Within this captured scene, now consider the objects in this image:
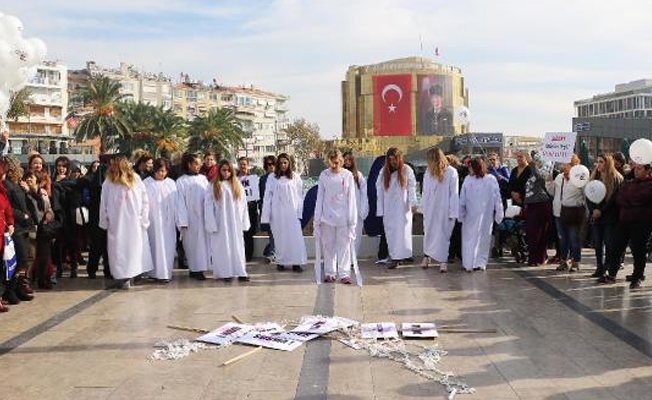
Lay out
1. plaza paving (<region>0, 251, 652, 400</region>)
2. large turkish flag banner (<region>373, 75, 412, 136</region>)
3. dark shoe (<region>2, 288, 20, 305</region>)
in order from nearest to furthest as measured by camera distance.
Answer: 1. plaza paving (<region>0, 251, 652, 400</region>)
2. dark shoe (<region>2, 288, 20, 305</region>)
3. large turkish flag banner (<region>373, 75, 412, 136</region>)

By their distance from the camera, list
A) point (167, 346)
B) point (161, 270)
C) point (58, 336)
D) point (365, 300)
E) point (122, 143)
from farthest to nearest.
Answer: point (122, 143) → point (161, 270) → point (365, 300) → point (58, 336) → point (167, 346)

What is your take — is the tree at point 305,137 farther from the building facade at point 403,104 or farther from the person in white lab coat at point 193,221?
the person in white lab coat at point 193,221

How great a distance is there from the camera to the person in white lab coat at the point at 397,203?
10984mm

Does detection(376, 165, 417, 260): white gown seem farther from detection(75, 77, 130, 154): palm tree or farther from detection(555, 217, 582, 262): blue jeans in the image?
detection(75, 77, 130, 154): palm tree

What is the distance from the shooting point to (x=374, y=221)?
11.6 m

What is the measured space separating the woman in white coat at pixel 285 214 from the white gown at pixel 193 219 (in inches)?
37.7

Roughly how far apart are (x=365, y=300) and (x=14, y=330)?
12.0 feet

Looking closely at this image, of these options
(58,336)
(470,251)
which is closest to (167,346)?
(58,336)

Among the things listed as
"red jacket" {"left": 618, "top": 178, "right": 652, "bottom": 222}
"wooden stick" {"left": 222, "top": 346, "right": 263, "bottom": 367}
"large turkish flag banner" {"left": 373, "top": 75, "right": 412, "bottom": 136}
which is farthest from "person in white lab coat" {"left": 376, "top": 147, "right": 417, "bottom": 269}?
"large turkish flag banner" {"left": 373, "top": 75, "right": 412, "bottom": 136}

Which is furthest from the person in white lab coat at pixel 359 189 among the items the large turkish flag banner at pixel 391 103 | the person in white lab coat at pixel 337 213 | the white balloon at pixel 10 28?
the large turkish flag banner at pixel 391 103

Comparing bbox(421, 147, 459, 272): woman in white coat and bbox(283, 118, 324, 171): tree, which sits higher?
bbox(283, 118, 324, 171): tree

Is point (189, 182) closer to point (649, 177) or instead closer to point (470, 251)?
point (470, 251)

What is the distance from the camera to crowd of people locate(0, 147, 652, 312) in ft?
30.1

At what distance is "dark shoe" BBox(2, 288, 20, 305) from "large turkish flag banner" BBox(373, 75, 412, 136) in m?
75.4
